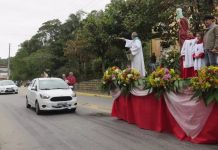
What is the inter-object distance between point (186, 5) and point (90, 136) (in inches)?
444

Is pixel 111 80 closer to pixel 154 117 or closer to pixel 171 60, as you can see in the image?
pixel 154 117

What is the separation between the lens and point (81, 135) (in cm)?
1045

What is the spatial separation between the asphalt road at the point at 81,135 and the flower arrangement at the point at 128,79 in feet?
3.66

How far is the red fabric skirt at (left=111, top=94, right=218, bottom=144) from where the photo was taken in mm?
8359

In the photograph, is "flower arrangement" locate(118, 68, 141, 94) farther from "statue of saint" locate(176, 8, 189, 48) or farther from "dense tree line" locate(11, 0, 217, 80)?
"dense tree line" locate(11, 0, 217, 80)

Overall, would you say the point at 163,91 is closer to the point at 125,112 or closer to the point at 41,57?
the point at 125,112

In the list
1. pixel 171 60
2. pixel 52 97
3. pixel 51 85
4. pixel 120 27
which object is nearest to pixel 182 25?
pixel 171 60

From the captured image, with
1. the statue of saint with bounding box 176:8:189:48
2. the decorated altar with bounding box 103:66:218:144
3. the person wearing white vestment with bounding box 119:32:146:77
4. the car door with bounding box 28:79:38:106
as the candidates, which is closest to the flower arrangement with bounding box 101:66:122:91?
the decorated altar with bounding box 103:66:218:144

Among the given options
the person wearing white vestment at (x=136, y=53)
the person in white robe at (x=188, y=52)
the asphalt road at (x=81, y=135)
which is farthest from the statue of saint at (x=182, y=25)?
the asphalt road at (x=81, y=135)

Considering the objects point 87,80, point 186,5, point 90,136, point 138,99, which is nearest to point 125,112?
point 138,99

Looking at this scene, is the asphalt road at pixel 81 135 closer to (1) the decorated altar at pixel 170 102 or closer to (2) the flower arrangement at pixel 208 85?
(1) the decorated altar at pixel 170 102

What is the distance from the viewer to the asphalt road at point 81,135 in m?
8.80

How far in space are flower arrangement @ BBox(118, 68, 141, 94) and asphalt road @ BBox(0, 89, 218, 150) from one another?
1116 mm

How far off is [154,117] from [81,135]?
199 centimetres
